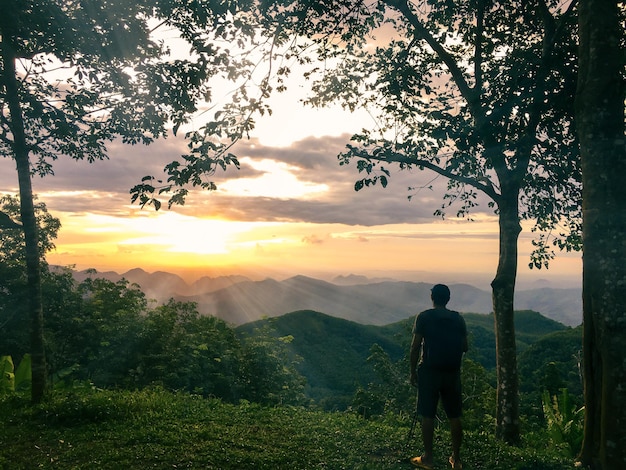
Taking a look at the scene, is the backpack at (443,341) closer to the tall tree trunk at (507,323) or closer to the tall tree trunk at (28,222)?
the tall tree trunk at (507,323)

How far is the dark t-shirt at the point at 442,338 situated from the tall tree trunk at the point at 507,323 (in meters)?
4.80

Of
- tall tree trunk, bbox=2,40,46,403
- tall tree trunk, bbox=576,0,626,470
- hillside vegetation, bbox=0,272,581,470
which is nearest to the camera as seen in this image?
tall tree trunk, bbox=576,0,626,470

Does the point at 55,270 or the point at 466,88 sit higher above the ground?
the point at 466,88

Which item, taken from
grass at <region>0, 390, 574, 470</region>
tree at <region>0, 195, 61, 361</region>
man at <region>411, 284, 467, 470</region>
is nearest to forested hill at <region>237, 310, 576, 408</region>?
tree at <region>0, 195, 61, 361</region>

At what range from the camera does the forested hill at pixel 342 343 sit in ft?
385

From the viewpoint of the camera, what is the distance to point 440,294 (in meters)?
7.24

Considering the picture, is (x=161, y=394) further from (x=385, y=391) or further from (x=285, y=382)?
(x=385, y=391)

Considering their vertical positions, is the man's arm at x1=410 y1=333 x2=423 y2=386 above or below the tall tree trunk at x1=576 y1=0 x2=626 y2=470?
below

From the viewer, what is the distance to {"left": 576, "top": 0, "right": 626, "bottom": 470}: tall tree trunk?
Answer: 6.39m

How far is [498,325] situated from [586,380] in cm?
412

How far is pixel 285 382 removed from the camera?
35219mm

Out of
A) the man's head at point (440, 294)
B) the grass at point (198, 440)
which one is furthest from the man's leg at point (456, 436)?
the man's head at point (440, 294)

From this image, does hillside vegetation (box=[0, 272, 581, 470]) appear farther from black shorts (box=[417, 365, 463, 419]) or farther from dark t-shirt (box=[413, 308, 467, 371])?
dark t-shirt (box=[413, 308, 467, 371])

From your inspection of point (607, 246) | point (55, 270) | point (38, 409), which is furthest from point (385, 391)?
point (607, 246)
